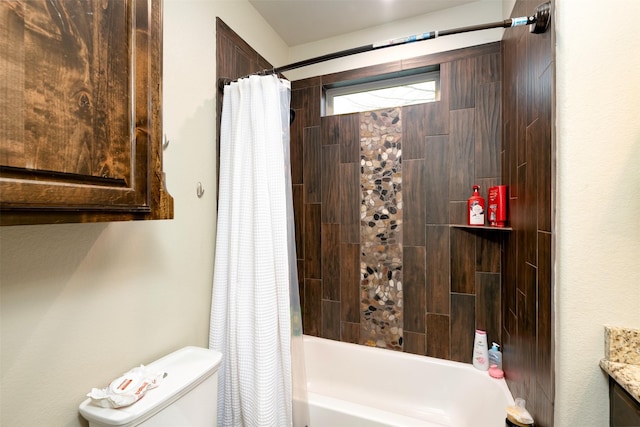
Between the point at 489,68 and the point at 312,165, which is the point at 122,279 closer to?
the point at 312,165

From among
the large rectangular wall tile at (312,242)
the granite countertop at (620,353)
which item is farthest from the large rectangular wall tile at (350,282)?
the granite countertop at (620,353)

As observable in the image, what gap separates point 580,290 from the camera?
0.84 meters

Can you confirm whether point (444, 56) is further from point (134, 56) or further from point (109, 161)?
point (109, 161)

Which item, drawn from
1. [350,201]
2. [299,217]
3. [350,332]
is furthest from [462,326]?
[299,217]

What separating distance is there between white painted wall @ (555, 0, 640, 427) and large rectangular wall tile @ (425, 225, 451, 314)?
85cm

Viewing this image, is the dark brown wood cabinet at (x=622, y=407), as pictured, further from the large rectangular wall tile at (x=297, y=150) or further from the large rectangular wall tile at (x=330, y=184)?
the large rectangular wall tile at (x=297, y=150)

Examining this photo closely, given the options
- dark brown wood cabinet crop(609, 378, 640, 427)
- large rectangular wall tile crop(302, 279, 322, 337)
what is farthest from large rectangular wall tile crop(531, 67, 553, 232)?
large rectangular wall tile crop(302, 279, 322, 337)

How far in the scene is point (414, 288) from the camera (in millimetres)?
1778

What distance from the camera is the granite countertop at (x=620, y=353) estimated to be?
76 cm

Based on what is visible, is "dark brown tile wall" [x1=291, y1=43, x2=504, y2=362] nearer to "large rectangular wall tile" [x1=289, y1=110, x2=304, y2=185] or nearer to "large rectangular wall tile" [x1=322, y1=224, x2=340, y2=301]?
"large rectangular wall tile" [x1=322, y1=224, x2=340, y2=301]

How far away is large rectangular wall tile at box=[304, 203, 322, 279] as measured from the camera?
2039 mm

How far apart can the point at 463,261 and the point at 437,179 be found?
0.55 meters

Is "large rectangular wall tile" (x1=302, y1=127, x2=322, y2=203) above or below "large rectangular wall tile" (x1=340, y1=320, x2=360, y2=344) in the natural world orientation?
above

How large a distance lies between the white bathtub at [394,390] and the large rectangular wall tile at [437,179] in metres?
0.96
